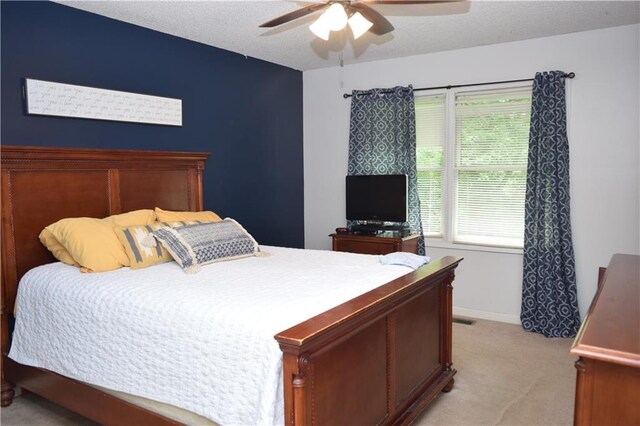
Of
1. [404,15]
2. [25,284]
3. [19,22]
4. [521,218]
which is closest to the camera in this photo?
[25,284]

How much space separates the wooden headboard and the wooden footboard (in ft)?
6.78

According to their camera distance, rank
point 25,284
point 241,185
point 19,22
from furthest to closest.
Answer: point 241,185
point 19,22
point 25,284

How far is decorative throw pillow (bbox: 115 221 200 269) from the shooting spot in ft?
9.52

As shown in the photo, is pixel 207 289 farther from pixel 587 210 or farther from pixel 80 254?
pixel 587 210

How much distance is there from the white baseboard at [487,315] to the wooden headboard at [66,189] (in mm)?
2770

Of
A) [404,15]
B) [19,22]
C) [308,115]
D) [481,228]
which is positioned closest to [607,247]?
[481,228]

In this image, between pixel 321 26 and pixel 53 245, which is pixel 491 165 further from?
pixel 53 245

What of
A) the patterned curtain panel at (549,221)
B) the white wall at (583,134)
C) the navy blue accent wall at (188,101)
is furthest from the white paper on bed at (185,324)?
the white wall at (583,134)

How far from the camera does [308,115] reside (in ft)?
17.8

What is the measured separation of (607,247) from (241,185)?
10.5 feet

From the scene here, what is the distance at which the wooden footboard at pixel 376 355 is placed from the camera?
1735 millimetres

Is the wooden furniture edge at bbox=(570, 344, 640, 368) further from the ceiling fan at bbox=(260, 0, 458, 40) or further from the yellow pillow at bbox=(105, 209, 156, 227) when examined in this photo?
the yellow pillow at bbox=(105, 209, 156, 227)

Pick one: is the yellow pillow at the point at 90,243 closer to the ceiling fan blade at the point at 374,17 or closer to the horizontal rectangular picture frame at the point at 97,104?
the horizontal rectangular picture frame at the point at 97,104

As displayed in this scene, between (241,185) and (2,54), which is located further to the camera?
(241,185)
